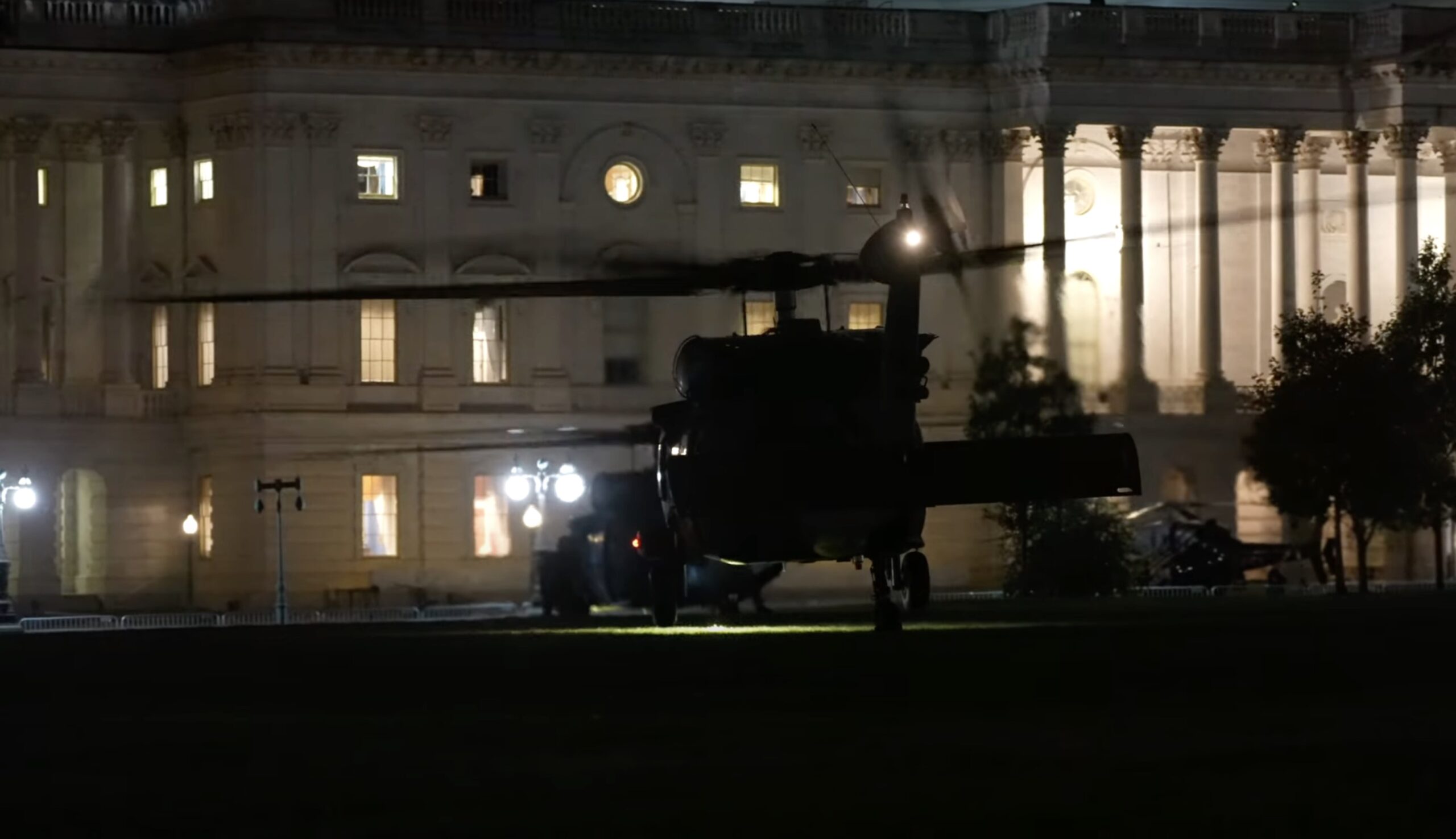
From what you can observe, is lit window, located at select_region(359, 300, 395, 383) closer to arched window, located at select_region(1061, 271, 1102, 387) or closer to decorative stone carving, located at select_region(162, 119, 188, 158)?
decorative stone carving, located at select_region(162, 119, 188, 158)

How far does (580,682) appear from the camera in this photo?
107 feet

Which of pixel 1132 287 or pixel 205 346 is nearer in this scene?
pixel 205 346

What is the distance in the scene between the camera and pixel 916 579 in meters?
46.1

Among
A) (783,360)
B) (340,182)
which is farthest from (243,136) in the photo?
(783,360)

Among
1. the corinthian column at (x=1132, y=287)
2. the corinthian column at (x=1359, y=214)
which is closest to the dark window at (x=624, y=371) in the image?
the corinthian column at (x=1132, y=287)

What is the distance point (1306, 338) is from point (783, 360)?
44.0 metres

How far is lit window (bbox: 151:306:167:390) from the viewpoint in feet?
319

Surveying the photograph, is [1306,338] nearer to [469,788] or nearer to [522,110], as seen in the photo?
[522,110]

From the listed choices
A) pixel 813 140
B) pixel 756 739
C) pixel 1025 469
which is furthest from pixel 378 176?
pixel 756 739

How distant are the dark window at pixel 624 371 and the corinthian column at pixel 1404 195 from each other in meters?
20.7

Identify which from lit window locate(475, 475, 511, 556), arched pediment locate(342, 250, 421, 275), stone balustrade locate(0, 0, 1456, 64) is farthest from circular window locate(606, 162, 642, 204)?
lit window locate(475, 475, 511, 556)

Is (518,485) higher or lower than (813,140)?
lower

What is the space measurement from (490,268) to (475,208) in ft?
5.27

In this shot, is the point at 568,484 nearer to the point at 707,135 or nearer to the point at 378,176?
the point at 378,176
